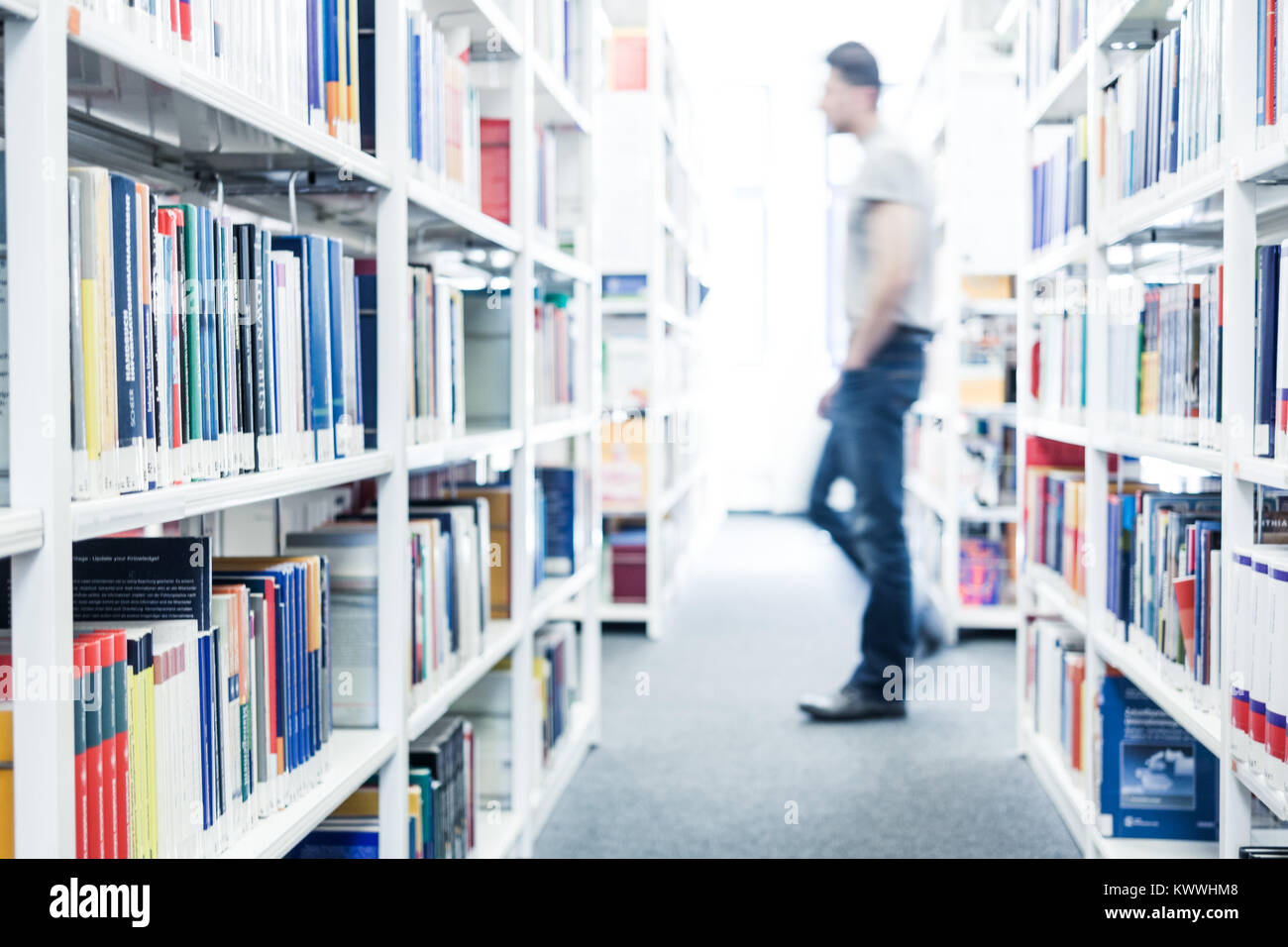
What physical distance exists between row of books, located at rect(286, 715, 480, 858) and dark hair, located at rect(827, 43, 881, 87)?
1.95 m

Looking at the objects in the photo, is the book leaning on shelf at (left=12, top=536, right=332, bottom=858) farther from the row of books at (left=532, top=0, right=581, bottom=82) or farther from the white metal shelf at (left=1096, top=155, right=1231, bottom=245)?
the row of books at (left=532, top=0, right=581, bottom=82)

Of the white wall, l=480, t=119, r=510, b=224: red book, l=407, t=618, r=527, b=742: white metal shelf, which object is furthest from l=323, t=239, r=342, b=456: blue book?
the white wall

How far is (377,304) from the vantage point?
1495mm

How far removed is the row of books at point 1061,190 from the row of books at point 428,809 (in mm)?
1557

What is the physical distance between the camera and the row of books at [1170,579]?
1595 mm

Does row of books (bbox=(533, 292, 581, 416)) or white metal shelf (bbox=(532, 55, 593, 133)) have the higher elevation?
white metal shelf (bbox=(532, 55, 593, 133))

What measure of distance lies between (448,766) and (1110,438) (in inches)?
49.1

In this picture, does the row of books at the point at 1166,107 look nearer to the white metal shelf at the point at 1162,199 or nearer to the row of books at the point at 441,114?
the white metal shelf at the point at 1162,199

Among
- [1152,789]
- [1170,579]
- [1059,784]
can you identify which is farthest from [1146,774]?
[1170,579]

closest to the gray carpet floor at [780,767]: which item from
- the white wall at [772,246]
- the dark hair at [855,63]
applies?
the dark hair at [855,63]

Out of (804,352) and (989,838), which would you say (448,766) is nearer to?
(989,838)

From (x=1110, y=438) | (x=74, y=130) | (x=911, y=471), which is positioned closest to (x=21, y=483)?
(x=74, y=130)

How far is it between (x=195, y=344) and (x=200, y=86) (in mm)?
221

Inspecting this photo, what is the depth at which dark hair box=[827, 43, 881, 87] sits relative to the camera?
3.01 m
